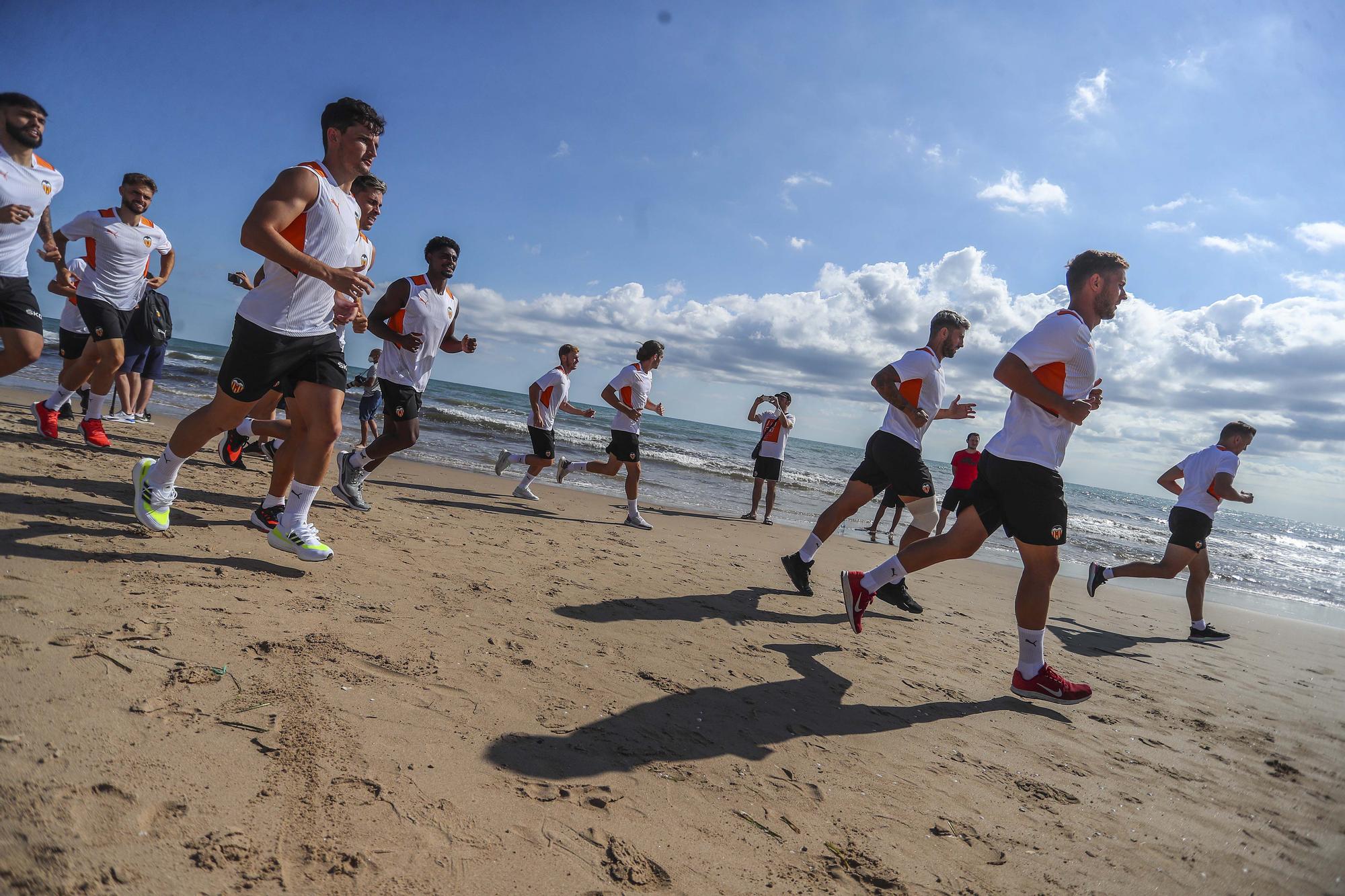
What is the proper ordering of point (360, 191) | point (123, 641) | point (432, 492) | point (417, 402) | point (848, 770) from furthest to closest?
point (432, 492), point (417, 402), point (360, 191), point (848, 770), point (123, 641)

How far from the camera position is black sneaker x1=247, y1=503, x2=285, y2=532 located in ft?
13.3

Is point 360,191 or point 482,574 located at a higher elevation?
point 360,191

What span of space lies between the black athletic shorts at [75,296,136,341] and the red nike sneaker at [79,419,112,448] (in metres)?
0.79

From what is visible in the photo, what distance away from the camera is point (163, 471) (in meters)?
3.53

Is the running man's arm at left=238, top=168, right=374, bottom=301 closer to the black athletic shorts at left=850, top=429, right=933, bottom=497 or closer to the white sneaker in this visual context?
the white sneaker

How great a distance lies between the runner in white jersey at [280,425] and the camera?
397 centimetres

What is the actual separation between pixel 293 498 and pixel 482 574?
1167 millimetres

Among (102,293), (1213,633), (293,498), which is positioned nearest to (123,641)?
(293,498)

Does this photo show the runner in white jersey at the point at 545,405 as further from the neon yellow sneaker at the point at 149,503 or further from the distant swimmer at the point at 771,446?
the neon yellow sneaker at the point at 149,503

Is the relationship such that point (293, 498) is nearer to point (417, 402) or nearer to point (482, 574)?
point (482, 574)

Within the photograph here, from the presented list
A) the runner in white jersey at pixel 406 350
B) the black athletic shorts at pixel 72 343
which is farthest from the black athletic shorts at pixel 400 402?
the black athletic shorts at pixel 72 343

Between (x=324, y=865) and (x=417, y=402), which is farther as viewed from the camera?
(x=417, y=402)

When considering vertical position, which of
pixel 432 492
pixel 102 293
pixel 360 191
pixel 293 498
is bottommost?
pixel 432 492

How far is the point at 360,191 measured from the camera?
15.6 ft
